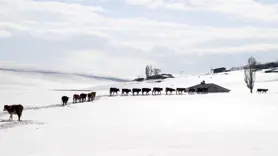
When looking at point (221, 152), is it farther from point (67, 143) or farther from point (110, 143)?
point (67, 143)

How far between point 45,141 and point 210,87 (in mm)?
62313

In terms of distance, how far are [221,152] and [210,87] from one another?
63.6m

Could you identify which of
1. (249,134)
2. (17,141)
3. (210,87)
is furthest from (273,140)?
(210,87)

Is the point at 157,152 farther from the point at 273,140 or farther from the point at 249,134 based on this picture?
the point at 249,134

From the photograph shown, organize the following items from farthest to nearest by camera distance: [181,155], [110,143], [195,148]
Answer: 1. [110,143]
2. [195,148]
3. [181,155]

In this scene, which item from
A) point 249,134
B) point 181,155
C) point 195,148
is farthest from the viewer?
point 249,134

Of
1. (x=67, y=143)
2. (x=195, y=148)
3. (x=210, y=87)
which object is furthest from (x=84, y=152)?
(x=210, y=87)

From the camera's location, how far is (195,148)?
1085 cm

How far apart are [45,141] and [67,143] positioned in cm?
82

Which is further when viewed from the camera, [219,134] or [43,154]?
[219,134]

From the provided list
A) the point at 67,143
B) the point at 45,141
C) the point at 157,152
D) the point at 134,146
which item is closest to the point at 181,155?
the point at 157,152

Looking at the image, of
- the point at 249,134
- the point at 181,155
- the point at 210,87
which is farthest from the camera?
the point at 210,87

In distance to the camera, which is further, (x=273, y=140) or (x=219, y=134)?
(x=219, y=134)

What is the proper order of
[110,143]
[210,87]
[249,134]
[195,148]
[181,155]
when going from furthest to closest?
[210,87] < [249,134] < [110,143] < [195,148] < [181,155]
